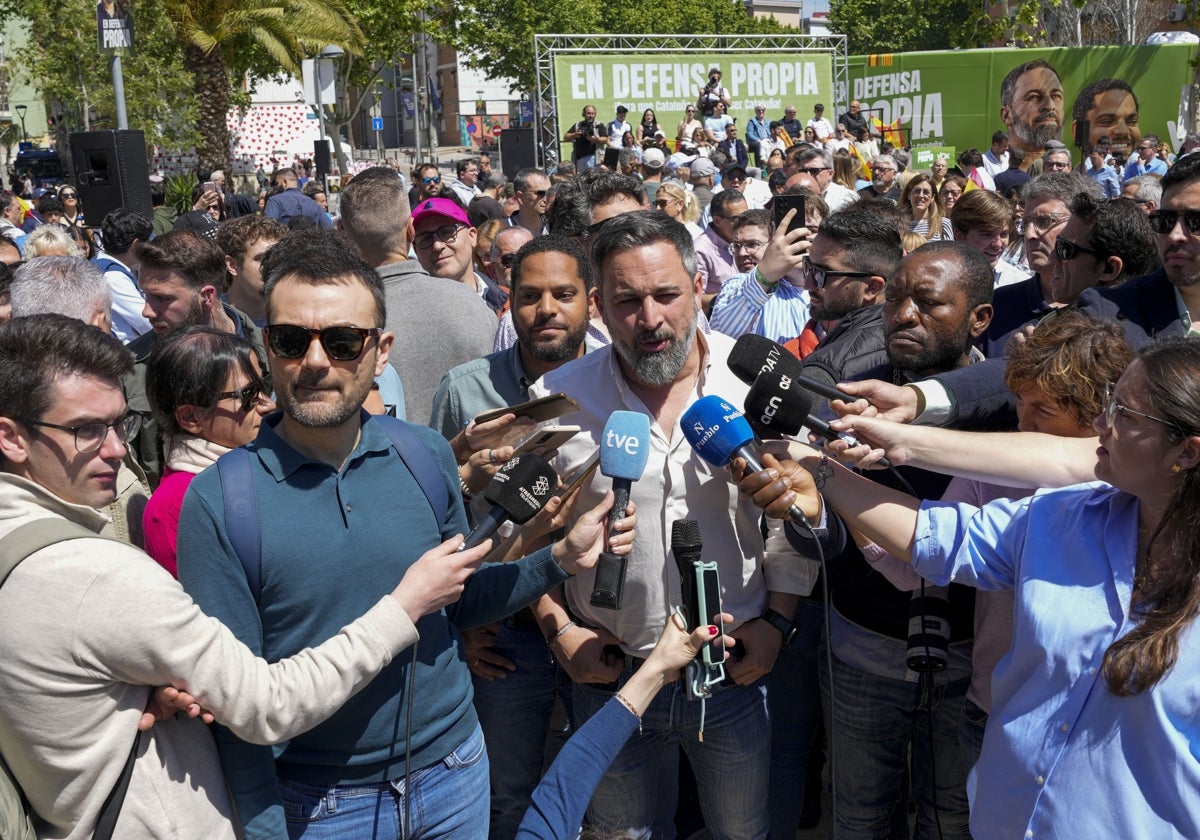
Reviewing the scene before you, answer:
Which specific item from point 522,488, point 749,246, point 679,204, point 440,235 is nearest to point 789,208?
point 749,246

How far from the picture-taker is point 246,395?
10.8 feet

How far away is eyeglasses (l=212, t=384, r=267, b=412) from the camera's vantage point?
10.6 ft

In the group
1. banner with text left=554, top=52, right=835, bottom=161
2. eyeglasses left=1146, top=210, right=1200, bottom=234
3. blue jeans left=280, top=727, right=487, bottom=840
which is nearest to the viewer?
blue jeans left=280, top=727, right=487, bottom=840

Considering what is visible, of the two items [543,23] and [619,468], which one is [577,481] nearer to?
[619,468]

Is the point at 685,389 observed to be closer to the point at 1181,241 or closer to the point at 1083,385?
the point at 1083,385

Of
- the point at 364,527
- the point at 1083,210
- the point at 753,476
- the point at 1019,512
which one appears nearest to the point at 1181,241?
the point at 1083,210

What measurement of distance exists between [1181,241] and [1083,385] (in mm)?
1237

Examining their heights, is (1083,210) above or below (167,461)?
above

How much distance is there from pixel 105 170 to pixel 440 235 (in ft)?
28.9

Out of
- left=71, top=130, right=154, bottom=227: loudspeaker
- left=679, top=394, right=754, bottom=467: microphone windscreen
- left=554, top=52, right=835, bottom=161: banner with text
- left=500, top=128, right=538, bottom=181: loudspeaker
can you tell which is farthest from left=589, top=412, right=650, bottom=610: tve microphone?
left=554, top=52, right=835, bottom=161: banner with text

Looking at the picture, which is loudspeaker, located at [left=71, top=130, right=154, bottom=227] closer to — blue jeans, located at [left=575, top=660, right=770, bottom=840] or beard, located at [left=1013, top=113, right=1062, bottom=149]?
blue jeans, located at [left=575, top=660, right=770, bottom=840]

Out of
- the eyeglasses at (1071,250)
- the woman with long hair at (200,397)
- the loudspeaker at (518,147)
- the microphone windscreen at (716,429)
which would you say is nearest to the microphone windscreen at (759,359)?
the microphone windscreen at (716,429)

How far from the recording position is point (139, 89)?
1053 inches

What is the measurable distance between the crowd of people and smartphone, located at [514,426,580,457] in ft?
0.22
